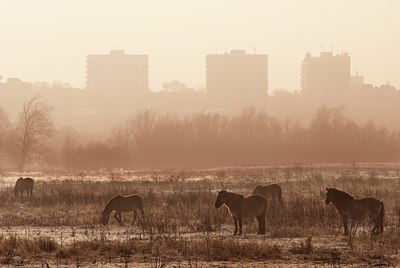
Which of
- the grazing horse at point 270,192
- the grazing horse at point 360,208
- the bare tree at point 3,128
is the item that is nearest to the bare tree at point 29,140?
the bare tree at point 3,128

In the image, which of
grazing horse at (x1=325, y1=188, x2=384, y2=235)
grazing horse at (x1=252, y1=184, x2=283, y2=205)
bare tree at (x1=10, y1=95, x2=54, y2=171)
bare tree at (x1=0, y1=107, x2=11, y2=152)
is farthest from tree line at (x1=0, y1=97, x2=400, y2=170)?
grazing horse at (x1=325, y1=188, x2=384, y2=235)

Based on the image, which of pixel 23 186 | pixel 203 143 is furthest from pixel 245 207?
pixel 203 143

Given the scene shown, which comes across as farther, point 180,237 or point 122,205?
point 122,205

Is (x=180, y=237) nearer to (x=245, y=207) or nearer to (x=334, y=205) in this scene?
(x=245, y=207)

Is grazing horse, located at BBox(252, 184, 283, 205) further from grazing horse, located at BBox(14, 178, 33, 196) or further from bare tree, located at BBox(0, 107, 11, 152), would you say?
bare tree, located at BBox(0, 107, 11, 152)

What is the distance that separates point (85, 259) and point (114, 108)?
185127 mm

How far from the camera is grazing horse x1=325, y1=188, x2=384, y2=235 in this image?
19.3 m

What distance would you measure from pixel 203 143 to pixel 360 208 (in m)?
72.4

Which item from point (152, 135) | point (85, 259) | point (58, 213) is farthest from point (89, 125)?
point (85, 259)

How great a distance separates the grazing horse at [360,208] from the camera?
19344 mm

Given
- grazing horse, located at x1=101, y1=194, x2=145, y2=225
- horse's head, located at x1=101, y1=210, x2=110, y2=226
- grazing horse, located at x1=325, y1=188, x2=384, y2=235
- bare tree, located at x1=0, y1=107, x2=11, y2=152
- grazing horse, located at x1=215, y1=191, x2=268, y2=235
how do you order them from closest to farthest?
grazing horse, located at x1=325, y1=188, x2=384, y2=235 < grazing horse, located at x1=215, y1=191, x2=268, y2=235 < horse's head, located at x1=101, y1=210, x2=110, y2=226 < grazing horse, located at x1=101, y1=194, x2=145, y2=225 < bare tree, located at x1=0, y1=107, x2=11, y2=152

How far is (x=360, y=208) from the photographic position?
19547mm

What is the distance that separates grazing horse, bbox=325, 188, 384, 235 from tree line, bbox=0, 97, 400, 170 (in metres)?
58.5

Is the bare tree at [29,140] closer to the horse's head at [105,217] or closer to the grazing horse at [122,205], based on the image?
the grazing horse at [122,205]
